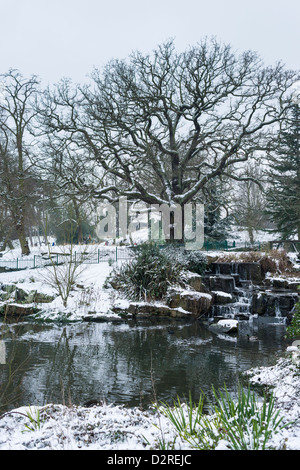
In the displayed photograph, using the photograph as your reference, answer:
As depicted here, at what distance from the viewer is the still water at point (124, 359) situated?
23.4 ft

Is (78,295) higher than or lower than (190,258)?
lower

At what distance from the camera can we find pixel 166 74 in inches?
827

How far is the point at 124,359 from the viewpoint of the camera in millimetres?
9562

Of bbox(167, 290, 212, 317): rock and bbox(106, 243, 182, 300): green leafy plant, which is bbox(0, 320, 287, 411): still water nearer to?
bbox(167, 290, 212, 317): rock

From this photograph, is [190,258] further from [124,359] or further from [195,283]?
[124,359]

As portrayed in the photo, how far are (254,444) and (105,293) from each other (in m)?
12.8

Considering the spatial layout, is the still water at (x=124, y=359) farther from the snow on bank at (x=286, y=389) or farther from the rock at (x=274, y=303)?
the rock at (x=274, y=303)

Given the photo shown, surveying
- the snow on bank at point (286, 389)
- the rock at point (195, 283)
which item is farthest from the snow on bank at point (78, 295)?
the snow on bank at point (286, 389)

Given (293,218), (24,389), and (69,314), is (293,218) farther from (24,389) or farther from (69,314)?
(24,389)

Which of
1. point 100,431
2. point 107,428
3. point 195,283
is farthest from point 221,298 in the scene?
point 100,431

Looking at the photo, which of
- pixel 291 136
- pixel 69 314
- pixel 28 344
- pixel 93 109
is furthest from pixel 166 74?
pixel 28 344

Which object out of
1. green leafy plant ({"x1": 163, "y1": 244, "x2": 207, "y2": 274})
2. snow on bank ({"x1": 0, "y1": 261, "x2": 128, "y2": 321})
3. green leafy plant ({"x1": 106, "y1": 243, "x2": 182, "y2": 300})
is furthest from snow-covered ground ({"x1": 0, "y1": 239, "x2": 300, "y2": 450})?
green leafy plant ({"x1": 163, "y1": 244, "x2": 207, "y2": 274})

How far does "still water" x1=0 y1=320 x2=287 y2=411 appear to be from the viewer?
7.14m
